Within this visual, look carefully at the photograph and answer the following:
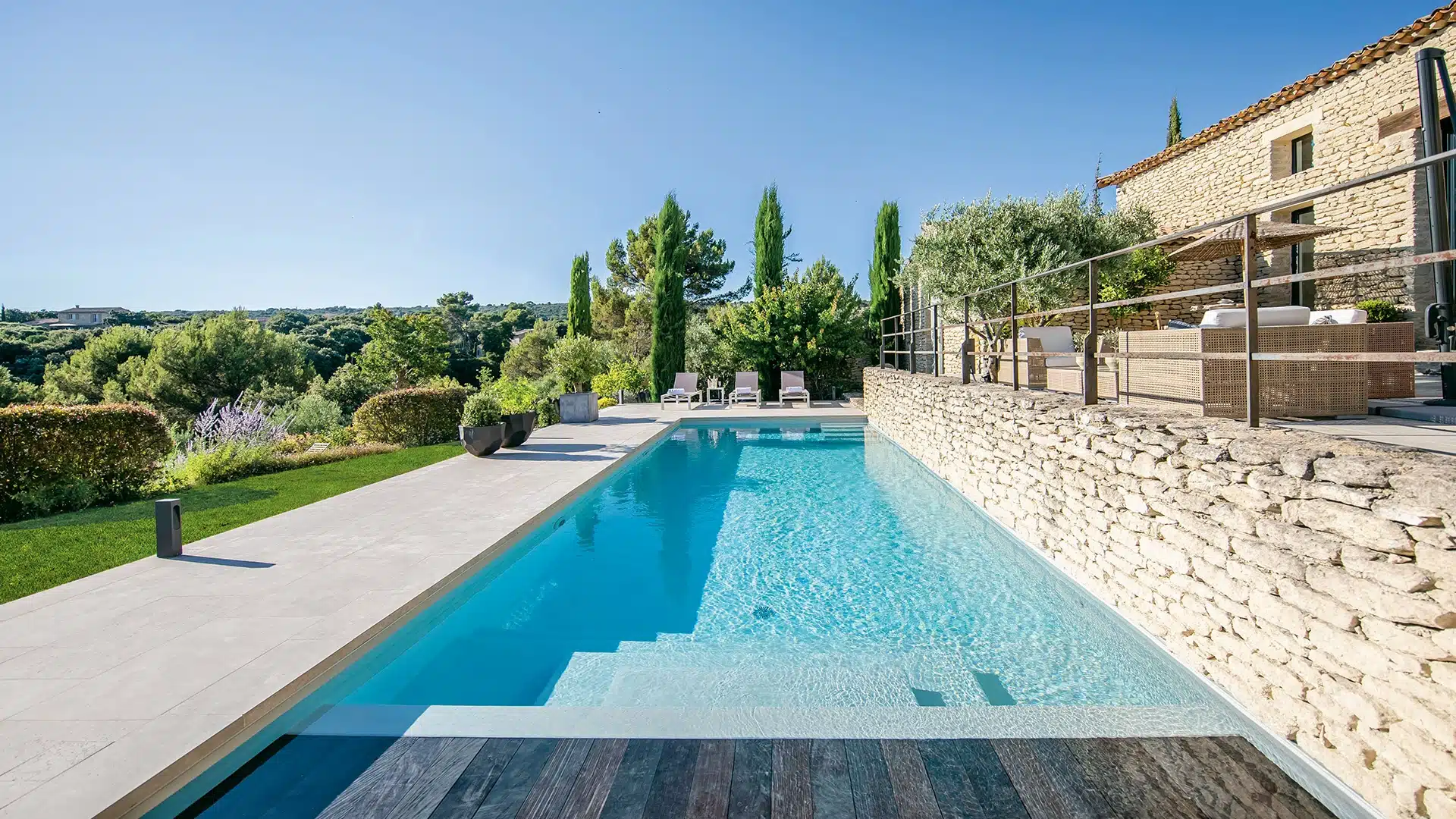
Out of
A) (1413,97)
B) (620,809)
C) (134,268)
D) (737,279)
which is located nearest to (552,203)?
(737,279)

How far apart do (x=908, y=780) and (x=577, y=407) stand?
11.0 metres

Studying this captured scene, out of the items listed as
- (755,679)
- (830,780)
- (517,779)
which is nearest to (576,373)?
(755,679)

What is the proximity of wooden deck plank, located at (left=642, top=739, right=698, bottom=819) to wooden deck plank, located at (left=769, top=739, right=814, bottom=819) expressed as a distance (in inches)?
10.0

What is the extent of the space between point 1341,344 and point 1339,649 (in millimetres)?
3181

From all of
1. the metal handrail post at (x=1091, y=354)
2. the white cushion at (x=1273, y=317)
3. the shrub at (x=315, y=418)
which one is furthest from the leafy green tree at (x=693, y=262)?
the metal handrail post at (x=1091, y=354)

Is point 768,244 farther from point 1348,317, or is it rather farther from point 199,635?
point 199,635

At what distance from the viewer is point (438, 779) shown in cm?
200

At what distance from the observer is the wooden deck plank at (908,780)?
1820 millimetres

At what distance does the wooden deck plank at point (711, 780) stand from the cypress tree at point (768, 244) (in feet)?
50.2

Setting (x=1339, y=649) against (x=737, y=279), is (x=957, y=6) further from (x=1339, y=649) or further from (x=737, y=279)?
(x=737, y=279)

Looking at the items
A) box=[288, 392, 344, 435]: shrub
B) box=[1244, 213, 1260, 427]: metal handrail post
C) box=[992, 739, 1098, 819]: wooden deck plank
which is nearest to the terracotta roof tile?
box=[1244, 213, 1260, 427]: metal handrail post

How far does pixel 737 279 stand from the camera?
26812mm

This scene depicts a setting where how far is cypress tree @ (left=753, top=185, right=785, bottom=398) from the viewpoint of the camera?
17203mm

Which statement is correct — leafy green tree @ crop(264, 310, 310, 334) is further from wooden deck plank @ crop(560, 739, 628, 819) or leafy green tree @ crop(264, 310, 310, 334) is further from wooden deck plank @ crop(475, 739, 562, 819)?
wooden deck plank @ crop(560, 739, 628, 819)
